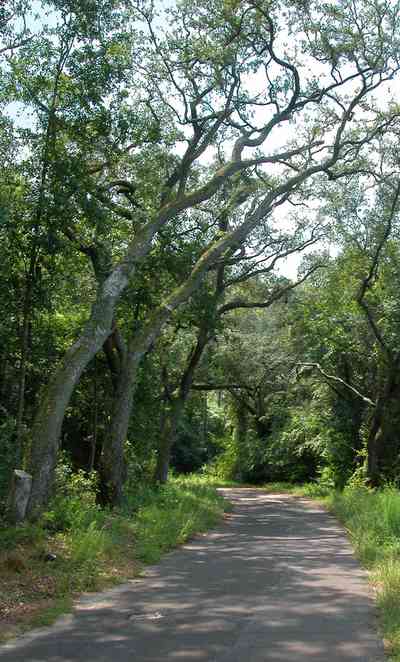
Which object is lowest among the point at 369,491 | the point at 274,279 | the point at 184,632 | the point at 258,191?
the point at 184,632

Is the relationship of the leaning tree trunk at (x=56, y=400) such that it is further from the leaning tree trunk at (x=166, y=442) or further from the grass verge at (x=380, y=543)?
the leaning tree trunk at (x=166, y=442)

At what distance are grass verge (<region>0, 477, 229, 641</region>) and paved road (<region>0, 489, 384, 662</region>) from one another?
30 centimetres

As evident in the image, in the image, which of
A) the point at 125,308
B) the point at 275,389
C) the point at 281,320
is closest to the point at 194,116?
the point at 125,308

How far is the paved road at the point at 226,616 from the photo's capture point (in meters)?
6.29

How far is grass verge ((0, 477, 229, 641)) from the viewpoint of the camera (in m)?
7.96

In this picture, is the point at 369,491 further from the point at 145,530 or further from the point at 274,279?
the point at 145,530

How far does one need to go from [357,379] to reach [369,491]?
28.1 ft

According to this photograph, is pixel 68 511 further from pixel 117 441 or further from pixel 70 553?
pixel 117 441

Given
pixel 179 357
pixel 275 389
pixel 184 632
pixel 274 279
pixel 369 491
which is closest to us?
pixel 184 632

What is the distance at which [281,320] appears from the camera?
40688mm

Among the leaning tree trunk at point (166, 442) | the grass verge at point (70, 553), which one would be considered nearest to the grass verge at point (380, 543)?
the grass verge at point (70, 553)

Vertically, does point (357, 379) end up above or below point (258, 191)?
below

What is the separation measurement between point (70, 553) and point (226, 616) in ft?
10.9

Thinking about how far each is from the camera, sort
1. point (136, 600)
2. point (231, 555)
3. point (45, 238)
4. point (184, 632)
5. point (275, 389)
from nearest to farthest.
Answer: point (184, 632)
point (136, 600)
point (231, 555)
point (45, 238)
point (275, 389)
